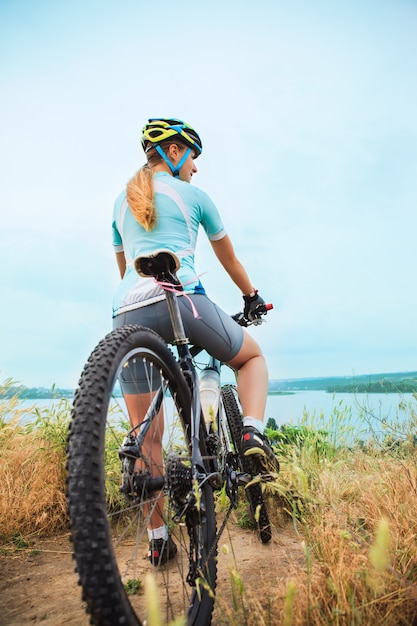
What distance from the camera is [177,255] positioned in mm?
2334

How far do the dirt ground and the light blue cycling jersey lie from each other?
4.10ft

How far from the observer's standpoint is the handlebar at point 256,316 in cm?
324

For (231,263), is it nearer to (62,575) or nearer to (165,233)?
(165,233)

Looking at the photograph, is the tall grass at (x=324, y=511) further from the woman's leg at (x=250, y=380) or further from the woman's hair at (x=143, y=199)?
the woman's hair at (x=143, y=199)

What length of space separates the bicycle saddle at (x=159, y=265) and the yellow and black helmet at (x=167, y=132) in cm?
103

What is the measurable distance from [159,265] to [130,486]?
37.6 inches

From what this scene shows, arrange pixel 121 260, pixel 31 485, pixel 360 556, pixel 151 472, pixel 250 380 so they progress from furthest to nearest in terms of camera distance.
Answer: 1. pixel 31 485
2. pixel 121 260
3. pixel 250 380
4. pixel 151 472
5. pixel 360 556

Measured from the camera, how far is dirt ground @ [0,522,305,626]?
7.43 ft

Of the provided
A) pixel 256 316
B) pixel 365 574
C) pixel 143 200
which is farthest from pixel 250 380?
pixel 365 574

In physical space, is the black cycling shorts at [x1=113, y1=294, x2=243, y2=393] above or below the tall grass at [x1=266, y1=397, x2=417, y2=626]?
above

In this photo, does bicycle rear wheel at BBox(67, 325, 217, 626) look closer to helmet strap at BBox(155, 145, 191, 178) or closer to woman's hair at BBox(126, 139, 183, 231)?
woman's hair at BBox(126, 139, 183, 231)

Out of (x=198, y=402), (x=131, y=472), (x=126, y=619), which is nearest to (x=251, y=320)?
(x=198, y=402)

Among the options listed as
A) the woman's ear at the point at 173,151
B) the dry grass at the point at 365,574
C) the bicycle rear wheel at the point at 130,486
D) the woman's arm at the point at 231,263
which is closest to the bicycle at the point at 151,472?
the bicycle rear wheel at the point at 130,486

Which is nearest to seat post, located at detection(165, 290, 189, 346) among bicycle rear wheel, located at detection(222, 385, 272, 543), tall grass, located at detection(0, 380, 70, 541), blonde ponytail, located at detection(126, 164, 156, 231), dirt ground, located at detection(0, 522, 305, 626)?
blonde ponytail, located at detection(126, 164, 156, 231)
